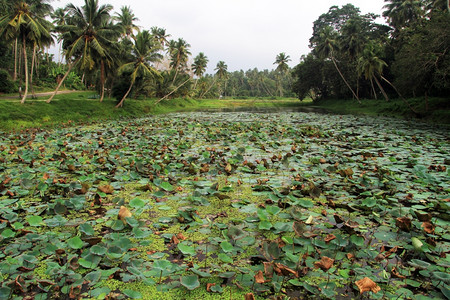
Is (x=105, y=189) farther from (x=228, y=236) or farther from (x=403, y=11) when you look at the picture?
(x=403, y=11)

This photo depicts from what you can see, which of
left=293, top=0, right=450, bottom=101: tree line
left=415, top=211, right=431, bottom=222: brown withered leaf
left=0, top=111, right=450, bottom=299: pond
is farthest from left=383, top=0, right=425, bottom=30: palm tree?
left=415, top=211, right=431, bottom=222: brown withered leaf

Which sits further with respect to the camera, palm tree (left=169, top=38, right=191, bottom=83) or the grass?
palm tree (left=169, top=38, right=191, bottom=83)

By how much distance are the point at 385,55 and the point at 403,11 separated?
541 cm

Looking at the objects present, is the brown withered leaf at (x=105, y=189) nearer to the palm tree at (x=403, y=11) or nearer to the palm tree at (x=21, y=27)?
the palm tree at (x=21, y=27)

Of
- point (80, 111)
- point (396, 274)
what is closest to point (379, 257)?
point (396, 274)

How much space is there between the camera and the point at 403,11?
28.0 m

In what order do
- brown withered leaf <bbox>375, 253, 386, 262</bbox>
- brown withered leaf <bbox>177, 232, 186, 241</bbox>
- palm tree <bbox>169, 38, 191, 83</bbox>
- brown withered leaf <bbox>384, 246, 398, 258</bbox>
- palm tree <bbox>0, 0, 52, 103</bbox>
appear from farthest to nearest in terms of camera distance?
palm tree <bbox>169, 38, 191, 83</bbox>, palm tree <bbox>0, 0, 52, 103</bbox>, brown withered leaf <bbox>177, 232, 186, 241</bbox>, brown withered leaf <bbox>384, 246, 398, 258</bbox>, brown withered leaf <bbox>375, 253, 386, 262</bbox>

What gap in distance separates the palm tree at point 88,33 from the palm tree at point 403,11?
29416 millimetres

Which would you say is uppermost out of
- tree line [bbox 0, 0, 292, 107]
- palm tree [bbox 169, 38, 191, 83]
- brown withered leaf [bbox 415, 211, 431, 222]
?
palm tree [bbox 169, 38, 191, 83]

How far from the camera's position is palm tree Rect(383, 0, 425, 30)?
91.1 ft

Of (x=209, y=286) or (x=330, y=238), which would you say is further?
(x=330, y=238)

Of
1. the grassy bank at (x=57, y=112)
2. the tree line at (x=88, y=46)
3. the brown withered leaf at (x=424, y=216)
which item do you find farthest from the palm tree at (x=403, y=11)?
the brown withered leaf at (x=424, y=216)

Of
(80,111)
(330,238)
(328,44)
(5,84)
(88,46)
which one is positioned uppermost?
(328,44)

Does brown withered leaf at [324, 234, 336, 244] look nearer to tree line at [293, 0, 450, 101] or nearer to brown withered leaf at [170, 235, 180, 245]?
brown withered leaf at [170, 235, 180, 245]
